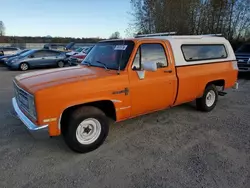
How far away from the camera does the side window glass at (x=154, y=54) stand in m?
4.05

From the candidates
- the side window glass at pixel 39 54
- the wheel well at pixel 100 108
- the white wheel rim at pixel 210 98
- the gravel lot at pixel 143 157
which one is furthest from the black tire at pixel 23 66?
the white wheel rim at pixel 210 98

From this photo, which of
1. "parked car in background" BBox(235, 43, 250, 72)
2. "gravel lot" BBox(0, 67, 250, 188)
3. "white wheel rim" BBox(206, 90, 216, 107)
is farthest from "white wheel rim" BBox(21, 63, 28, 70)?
"parked car in background" BBox(235, 43, 250, 72)

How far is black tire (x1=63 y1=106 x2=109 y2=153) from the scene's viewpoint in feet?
11.0

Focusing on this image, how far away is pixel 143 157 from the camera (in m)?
3.45

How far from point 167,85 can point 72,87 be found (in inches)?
80.1

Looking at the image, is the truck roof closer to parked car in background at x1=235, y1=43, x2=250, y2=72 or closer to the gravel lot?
the gravel lot

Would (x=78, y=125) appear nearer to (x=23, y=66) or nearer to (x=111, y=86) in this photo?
(x=111, y=86)

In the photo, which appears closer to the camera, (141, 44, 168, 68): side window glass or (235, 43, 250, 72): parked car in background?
(141, 44, 168, 68): side window glass

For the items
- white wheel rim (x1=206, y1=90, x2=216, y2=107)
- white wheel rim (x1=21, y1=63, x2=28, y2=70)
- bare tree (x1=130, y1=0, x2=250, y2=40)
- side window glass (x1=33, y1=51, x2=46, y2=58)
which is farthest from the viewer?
bare tree (x1=130, y1=0, x2=250, y2=40)

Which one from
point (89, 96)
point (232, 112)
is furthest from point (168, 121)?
point (89, 96)

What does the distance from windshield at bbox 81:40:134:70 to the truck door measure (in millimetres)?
179

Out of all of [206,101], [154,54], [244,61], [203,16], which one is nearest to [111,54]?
[154,54]

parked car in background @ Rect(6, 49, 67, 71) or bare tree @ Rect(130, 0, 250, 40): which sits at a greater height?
bare tree @ Rect(130, 0, 250, 40)

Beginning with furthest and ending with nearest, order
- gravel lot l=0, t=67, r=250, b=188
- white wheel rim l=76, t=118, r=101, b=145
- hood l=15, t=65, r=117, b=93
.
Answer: white wheel rim l=76, t=118, r=101, b=145, hood l=15, t=65, r=117, b=93, gravel lot l=0, t=67, r=250, b=188
